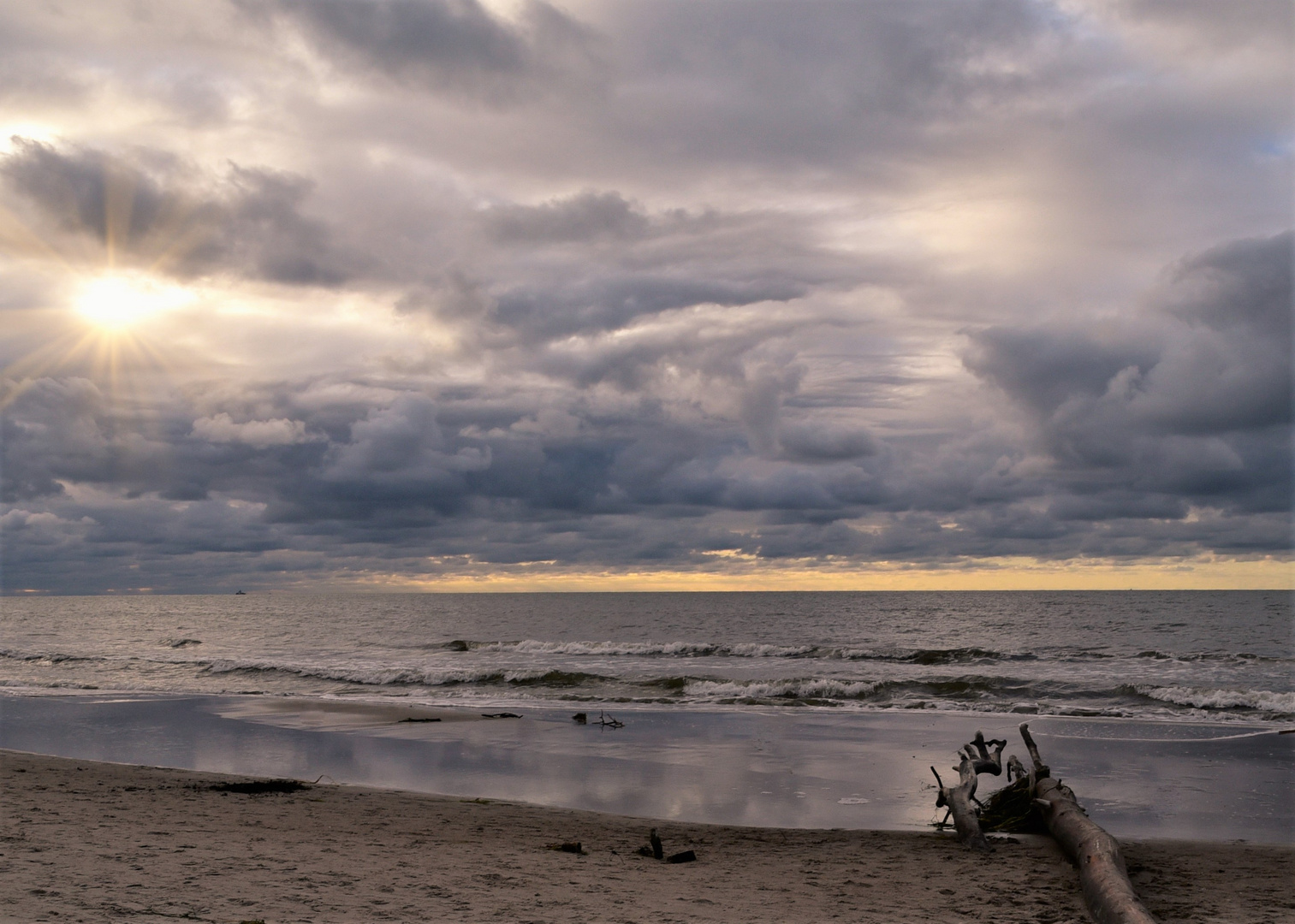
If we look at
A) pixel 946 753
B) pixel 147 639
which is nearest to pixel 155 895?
pixel 946 753

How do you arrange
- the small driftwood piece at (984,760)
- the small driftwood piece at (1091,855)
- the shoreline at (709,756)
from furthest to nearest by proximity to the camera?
1. the shoreline at (709,756)
2. the small driftwood piece at (984,760)
3. the small driftwood piece at (1091,855)

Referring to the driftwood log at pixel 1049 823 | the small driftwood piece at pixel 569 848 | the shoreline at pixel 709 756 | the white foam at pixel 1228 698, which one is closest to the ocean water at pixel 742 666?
the white foam at pixel 1228 698

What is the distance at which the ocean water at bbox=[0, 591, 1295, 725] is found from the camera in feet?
93.4

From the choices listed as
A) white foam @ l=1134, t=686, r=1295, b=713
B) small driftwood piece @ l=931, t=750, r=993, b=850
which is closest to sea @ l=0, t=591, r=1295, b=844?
white foam @ l=1134, t=686, r=1295, b=713

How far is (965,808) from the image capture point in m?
11.5

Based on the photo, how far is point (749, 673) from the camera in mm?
37656

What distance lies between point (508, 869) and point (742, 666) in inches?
1285

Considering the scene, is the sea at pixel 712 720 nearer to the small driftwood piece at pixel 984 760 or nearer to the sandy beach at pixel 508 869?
the small driftwood piece at pixel 984 760

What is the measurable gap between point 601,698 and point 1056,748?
15169mm

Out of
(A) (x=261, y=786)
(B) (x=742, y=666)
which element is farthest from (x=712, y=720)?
(B) (x=742, y=666)

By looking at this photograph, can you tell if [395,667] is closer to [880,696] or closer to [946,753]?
[880,696]

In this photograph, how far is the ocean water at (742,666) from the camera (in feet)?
93.4

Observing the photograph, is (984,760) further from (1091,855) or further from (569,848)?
(569,848)

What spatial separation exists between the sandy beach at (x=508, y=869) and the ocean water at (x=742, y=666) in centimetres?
1527
